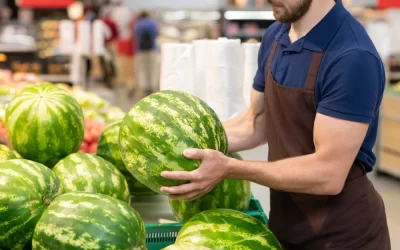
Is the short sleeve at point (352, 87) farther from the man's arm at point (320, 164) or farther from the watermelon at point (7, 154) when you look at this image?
the watermelon at point (7, 154)

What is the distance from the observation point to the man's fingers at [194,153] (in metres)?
1.73

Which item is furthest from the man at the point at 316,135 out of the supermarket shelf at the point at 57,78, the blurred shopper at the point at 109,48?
the blurred shopper at the point at 109,48

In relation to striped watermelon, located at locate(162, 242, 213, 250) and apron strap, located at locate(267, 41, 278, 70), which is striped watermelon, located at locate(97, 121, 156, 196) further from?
striped watermelon, located at locate(162, 242, 213, 250)

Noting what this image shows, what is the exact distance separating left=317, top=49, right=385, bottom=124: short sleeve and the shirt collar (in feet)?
0.45

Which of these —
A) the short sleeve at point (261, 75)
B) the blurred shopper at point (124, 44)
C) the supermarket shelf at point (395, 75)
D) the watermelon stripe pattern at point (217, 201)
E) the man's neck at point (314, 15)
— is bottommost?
the blurred shopper at point (124, 44)

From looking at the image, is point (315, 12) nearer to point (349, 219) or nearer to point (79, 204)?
point (349, 219)

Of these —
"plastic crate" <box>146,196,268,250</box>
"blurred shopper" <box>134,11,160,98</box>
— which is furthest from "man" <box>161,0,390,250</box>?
"blurred shopper" <box>134,11,160,98</box>

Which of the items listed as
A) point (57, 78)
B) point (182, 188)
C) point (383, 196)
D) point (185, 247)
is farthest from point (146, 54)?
point (185, 247)

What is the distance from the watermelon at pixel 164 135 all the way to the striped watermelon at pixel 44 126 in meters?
0.48

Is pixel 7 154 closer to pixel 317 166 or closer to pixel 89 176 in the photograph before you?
pixel 89 176

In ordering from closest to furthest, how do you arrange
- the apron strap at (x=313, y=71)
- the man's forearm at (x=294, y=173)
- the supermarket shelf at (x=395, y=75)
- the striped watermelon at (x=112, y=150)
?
the man's forearm at (x=294, y=173), the apron strap at (x=313, y=71), the striped watermelon at (x=112, y=150), the supermarket shelf at (x=395, y=75)

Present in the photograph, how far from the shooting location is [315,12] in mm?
2088

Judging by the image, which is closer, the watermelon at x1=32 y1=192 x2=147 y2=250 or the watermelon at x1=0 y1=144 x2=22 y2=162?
the watermelon at x1=32 y1=192 x2=147 y2=250

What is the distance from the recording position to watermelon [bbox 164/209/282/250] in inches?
66.7
